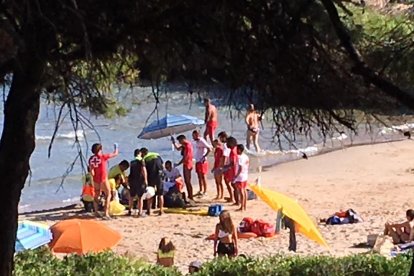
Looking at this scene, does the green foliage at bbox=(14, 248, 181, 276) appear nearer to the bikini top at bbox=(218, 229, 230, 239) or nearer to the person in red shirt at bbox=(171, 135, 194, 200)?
the bikini top at bbox=(218, 229, 230, 239)

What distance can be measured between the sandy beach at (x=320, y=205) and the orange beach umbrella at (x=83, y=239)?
109 centimetres

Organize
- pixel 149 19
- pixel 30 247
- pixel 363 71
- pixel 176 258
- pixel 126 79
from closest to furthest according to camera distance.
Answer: pixel 363 71, pixel 149 19, pixel 126 79, pixel 30 247, pixel 176 258

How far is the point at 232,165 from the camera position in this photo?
16484 mm

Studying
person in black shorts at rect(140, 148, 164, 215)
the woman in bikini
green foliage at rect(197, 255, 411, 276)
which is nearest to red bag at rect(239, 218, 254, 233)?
person in black shorts at rect(140, 148, 164, 215)

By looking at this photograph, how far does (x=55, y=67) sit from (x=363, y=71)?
1.54 m

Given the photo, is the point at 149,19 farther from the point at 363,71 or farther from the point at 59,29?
the point at 363,71

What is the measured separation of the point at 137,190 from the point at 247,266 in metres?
7.13

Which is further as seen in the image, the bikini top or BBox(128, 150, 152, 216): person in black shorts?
BBox(128, 150, 152, 216): person in black shorts

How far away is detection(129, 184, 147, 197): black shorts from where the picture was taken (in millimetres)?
15578

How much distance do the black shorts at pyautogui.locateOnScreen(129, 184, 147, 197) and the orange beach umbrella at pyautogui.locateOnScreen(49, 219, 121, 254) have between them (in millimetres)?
3574

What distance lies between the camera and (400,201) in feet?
60.0

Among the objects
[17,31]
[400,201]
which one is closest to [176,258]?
[400,201]

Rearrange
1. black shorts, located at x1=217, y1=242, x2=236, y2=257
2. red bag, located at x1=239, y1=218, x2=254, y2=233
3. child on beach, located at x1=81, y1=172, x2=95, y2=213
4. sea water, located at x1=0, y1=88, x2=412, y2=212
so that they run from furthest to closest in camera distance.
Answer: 1. sea water, located at x1=0, y1=88, x2=412, y2=212
2. child on beach, located at x1=81, y1=172, x2=95, y2=213
3. red bag, located at x1=239, y1=218, x2=254, y2=233
4. black shorts, located at x1=217, y1=242, x2=236, y2=257

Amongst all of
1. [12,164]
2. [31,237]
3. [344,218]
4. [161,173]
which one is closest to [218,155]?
[161,173]
